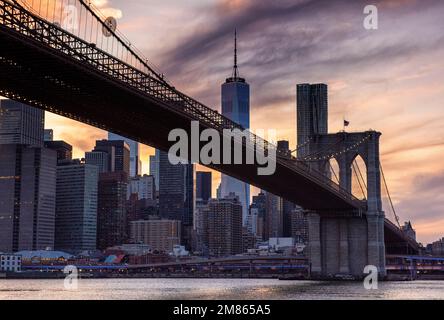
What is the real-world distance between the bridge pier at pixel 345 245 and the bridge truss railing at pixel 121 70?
10148 millimetres

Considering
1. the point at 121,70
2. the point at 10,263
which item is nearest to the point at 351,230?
the point at 121,70

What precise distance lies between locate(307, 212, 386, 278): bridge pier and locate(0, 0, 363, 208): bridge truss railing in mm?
10148

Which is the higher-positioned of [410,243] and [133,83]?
[133,83]

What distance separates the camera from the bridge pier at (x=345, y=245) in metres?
76.9

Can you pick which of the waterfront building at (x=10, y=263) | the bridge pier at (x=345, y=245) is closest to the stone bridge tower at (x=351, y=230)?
the bridge pier at (x=345, y=245)

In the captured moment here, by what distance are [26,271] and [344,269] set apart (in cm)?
9321

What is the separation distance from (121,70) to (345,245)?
4312 cm

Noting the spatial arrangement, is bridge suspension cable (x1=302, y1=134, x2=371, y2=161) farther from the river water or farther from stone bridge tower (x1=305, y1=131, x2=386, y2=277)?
the river water

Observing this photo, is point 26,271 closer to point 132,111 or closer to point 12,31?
point 132,111

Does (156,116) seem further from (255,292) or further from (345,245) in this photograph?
(345,245)

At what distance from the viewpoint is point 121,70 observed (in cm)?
4056

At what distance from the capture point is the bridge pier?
76938 millimetres
